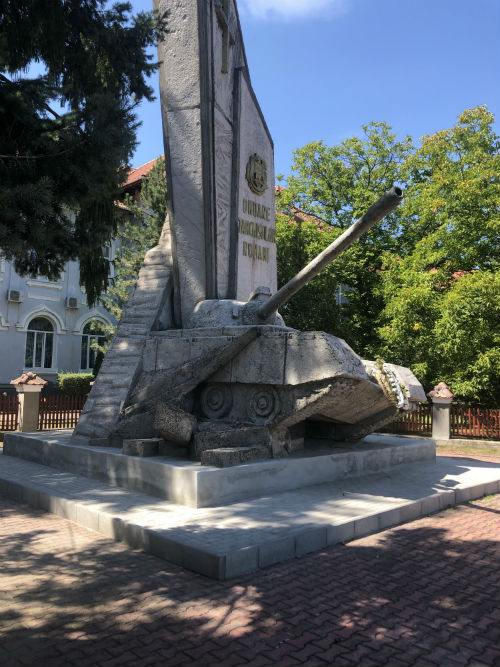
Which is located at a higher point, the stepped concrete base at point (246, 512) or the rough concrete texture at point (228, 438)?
the rough concrete texture at point (228, 438)

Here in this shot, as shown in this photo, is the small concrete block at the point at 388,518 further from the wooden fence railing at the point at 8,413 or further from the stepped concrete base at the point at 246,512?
the wooden fence railing at the point at 8,413

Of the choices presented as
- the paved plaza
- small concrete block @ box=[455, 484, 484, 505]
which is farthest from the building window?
small concrete block @ box=[455, 484, 484, 505]

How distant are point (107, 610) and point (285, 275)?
14.8 meters

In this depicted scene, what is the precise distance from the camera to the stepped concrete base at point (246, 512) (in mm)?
4277

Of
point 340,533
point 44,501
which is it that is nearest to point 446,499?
point 340,533

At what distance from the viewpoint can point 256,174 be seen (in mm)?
9203

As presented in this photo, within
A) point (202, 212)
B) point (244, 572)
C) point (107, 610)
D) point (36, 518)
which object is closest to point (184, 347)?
point (202, 212)

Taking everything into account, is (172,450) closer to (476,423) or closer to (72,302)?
(476,423)

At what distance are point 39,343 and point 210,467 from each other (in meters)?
18.8

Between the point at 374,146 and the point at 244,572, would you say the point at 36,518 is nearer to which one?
the point at 244,572

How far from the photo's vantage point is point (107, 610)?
3449 millimetres

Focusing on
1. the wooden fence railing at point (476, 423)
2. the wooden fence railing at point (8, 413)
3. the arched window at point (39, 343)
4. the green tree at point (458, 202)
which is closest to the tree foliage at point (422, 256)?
the green tree at point (458, 202)

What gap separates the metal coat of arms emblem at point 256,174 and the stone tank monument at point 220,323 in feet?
0.09

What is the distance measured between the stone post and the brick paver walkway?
935 cm
